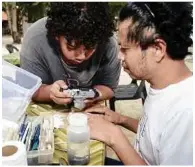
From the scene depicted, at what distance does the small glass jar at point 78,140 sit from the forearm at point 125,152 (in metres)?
0.17

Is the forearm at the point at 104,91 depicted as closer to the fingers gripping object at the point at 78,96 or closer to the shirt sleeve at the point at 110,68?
the shirt sleeve at the point at 110,68

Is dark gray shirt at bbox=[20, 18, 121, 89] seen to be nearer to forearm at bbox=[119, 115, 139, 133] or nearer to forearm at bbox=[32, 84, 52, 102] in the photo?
forearm at bbox=[32, 84, 52, 102]

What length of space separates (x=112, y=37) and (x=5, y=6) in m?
6.86

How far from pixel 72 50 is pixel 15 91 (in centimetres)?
45

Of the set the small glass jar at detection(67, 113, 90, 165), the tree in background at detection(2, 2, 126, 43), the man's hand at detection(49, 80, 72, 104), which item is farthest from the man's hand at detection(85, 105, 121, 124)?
the tree in background at detection(2, 2, 126, 43)

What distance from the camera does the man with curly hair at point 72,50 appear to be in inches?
61.1

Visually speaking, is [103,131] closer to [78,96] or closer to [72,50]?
[78,96]

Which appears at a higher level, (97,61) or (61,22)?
(61,22)

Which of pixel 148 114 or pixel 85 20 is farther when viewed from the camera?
pixel 85 20

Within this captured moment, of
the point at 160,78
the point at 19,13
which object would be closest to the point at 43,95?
the point at 160,78

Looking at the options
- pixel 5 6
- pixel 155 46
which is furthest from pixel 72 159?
pixel 5 6

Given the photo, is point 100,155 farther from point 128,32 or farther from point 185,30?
Result: point 185,30

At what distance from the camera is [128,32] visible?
4.10ft

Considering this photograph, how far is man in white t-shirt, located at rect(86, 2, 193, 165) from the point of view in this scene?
1.09 m
